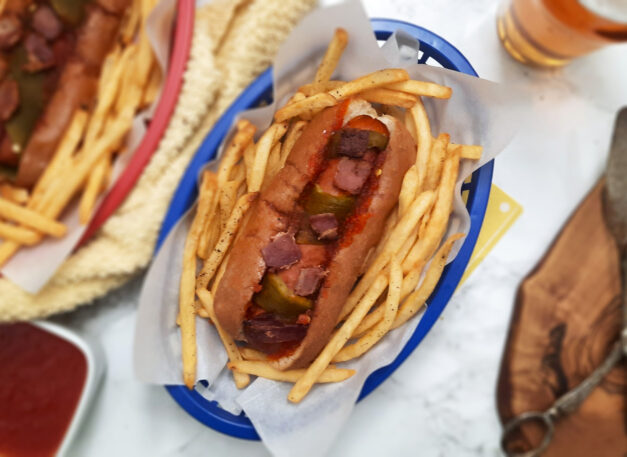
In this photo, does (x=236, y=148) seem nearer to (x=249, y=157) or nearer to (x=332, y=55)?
(x=249, y=157)

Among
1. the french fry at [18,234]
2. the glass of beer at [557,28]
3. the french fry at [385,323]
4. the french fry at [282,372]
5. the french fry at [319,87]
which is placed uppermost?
the glass of beer at [557,28]

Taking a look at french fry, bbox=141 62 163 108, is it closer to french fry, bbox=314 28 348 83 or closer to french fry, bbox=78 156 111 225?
french fry, bbox=78 156 111 225

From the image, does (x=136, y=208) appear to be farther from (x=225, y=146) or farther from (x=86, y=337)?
(x=86, y=337)

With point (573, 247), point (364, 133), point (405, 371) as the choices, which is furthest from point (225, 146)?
point (573, 247)

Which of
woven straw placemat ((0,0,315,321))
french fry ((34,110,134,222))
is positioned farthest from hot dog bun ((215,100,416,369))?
french fry ((34,110,134,222))

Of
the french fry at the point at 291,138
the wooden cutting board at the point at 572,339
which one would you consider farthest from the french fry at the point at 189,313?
the wooden cutting board at the point at 572,339

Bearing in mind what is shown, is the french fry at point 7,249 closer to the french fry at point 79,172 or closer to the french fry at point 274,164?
the french fry at point 79,172
